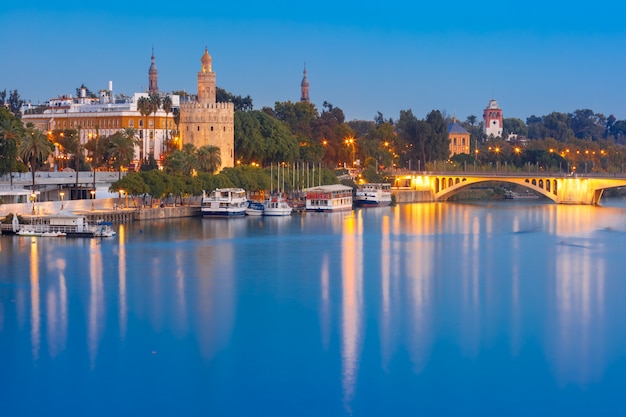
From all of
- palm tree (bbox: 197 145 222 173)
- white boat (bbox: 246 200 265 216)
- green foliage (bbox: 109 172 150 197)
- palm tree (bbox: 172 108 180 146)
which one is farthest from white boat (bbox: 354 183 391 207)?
green foliage (bbox: 109 172 150 197)

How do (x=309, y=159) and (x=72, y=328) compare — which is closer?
(x=72, y=328)

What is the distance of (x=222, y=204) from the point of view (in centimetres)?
4569

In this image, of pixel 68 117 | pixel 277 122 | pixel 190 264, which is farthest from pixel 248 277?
pixel 68 117

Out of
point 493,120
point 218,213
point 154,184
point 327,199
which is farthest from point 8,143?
point 493,120

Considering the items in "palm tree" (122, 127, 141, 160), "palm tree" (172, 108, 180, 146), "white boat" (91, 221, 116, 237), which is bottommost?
"white boat" (91, 221, 116, 237)

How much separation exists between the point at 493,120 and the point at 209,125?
7862 cm

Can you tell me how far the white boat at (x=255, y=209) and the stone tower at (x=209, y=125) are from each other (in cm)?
566

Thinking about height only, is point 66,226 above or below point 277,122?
below

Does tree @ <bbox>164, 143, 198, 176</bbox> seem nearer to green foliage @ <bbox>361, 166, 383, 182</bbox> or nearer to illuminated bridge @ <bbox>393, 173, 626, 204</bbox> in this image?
green foliage @ <bbox>361, 166, 383, 182</bbox>

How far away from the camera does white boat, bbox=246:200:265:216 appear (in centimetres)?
4706

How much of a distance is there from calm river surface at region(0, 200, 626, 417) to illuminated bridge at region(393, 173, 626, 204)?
2160 cm

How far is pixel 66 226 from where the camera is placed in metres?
Answer: 35.6

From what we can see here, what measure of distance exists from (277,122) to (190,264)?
28.2m

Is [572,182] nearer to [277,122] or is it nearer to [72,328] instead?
[277,122]
